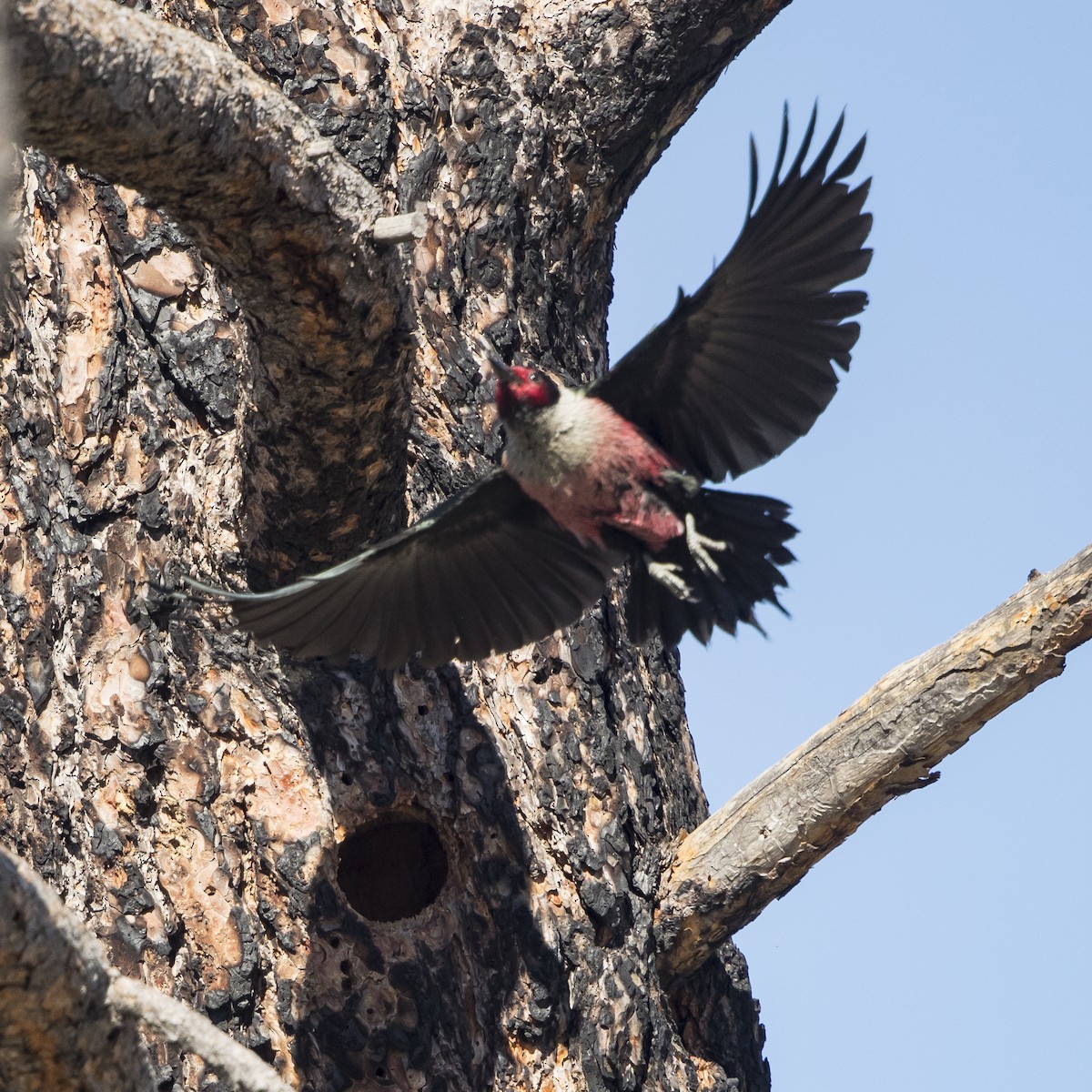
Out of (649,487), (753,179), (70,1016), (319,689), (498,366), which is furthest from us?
(649,487)

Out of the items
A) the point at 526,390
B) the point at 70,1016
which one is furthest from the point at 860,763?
the point at 70,1016

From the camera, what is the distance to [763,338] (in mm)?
2887

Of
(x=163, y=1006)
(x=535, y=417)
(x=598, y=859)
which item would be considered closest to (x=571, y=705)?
(x=598, y=859)

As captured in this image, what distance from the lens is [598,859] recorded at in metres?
2.85

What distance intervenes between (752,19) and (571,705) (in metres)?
1.68

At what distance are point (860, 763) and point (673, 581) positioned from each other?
570 mm

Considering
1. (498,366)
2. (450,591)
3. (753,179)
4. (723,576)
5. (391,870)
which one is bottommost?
(391,870)

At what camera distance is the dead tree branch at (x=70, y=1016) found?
1579mm

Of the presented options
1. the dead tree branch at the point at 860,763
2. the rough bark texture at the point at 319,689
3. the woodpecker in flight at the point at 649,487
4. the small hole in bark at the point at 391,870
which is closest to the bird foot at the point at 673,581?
the woodpecker in flight at the point at 649,487

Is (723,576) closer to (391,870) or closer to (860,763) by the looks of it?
(860,763)

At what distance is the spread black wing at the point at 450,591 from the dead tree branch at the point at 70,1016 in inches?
37.9

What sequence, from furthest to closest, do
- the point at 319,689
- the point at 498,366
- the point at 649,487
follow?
the point at 649,487 < the point at 498,366 < the point at 319,689

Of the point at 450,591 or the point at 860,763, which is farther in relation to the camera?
the point at 450,591

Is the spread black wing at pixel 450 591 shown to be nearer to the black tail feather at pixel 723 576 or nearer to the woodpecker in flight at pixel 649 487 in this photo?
the woodpecker in flight at pixel 649 487
